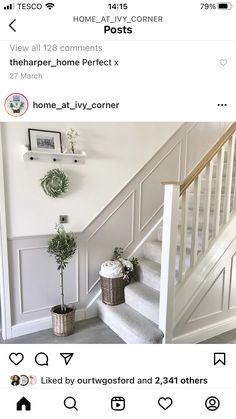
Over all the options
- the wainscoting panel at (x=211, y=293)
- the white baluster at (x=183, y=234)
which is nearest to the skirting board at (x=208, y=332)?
the wainscoting panel at (x=211, y=293)

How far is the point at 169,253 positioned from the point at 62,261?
82 cm

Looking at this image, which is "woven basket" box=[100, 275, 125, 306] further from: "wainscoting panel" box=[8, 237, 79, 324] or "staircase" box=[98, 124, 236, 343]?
"wainscoting panel" box=[8, 237, 79, 324]

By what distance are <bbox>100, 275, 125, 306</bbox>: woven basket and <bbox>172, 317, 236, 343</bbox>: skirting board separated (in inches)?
22.8

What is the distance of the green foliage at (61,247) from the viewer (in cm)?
181
